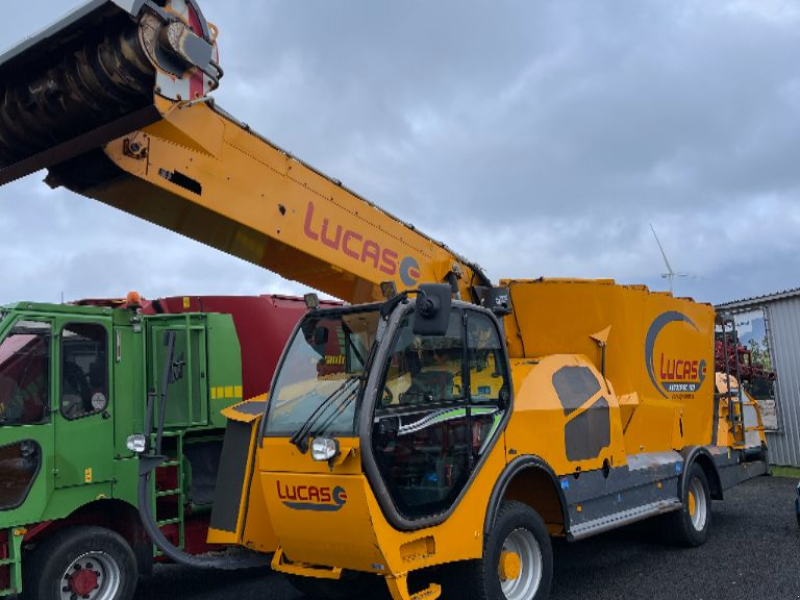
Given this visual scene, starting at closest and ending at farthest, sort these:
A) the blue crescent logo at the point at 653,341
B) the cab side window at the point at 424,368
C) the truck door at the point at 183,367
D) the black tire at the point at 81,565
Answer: the cab side window at the point at 424,368, the black tire at the point at 81,565, the truck door at the point at 183,367, the blue crescent logo at the point at 653,341

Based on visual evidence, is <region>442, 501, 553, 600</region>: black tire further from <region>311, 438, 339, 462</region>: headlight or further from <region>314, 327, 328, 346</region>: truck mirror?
<region>314, 327, 328, 346</region>: truck mirror

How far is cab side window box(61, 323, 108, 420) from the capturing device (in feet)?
18.3

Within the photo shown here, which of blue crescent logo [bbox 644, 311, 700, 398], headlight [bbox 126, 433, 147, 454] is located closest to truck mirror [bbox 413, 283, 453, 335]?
headlight [bbox 126, 433, 147, 454]

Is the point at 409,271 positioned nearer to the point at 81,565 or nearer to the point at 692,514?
the point at 81,565

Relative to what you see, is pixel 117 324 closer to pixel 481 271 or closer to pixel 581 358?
pixel 481 271

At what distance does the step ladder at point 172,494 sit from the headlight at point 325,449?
7.47ft

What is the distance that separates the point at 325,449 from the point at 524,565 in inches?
79.1

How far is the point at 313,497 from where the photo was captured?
4445mm

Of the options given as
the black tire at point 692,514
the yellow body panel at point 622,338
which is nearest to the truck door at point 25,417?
the yellow body panel at point 622,338

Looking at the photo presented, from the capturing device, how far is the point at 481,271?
21.5 ft

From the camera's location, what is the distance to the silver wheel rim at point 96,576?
5.33m

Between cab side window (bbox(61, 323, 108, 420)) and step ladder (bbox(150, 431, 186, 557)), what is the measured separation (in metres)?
0.67

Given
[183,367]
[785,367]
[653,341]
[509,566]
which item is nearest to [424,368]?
[509,566]

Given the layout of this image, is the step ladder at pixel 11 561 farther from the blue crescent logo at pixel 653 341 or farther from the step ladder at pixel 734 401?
the step ladder at pixel 734 401
